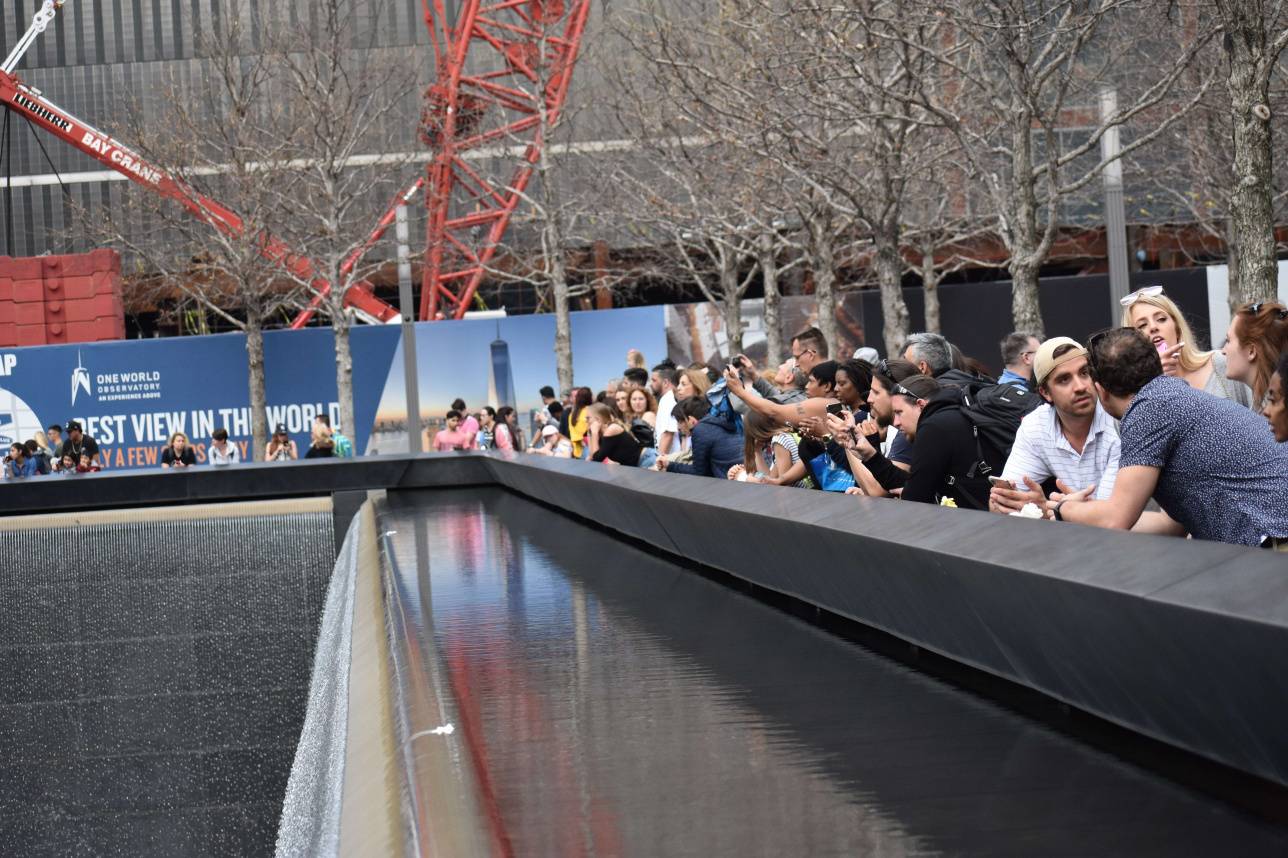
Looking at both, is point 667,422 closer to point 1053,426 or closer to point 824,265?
point 1053,426

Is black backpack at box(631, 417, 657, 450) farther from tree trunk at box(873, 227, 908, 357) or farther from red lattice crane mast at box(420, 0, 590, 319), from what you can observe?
red lattice crane mast at box(420, 0, 590, 319)

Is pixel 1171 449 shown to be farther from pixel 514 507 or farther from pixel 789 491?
pixel 514 507

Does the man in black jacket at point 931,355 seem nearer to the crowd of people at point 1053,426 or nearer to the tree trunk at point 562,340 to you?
the crowd of people at point 1053,426

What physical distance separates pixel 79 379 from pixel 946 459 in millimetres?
24588

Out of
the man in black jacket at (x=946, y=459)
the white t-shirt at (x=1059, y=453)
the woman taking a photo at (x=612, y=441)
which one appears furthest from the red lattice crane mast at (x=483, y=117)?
the white t-shirt at (x=1059, y=453)

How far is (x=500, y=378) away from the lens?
94.5 feet

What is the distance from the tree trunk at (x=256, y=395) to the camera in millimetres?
29422

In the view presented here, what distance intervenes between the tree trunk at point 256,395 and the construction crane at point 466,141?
5.55 ft

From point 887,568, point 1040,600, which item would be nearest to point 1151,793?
point 1040,600

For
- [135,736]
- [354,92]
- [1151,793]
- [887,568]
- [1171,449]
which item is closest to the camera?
[1151,793]

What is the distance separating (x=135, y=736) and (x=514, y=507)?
12.2ft

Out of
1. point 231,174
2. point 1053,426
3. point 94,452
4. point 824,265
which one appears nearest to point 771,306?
point 824,265

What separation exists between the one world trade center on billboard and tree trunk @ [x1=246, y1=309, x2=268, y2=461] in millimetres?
4224

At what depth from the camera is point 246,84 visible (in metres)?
31.8
